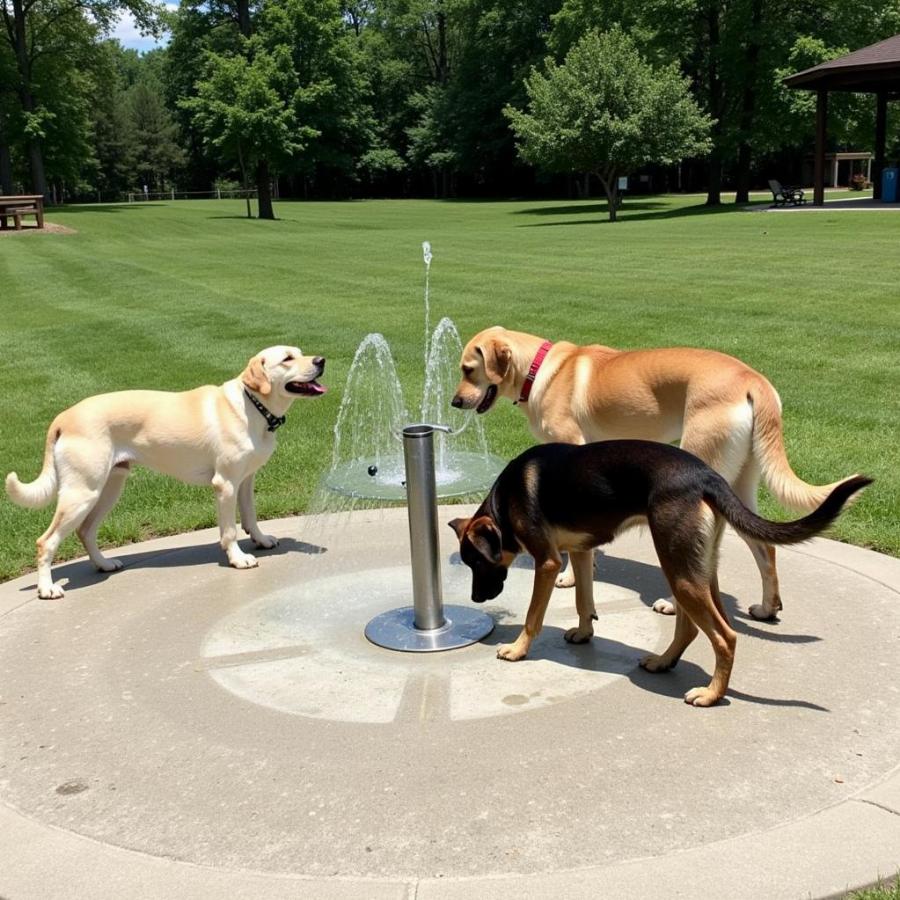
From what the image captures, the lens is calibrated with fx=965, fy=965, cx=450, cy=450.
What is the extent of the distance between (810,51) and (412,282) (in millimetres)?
30772

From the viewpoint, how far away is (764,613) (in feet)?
16.0

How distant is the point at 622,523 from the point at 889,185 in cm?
3863

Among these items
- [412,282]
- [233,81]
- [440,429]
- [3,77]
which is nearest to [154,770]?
[440,429]

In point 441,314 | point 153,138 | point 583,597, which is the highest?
point 153,138

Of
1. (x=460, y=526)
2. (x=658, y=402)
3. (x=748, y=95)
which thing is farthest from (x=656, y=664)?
(x=748, y=95)

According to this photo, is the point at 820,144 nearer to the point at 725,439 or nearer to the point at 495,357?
the point at 495,357

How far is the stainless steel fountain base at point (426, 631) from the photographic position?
188 inches

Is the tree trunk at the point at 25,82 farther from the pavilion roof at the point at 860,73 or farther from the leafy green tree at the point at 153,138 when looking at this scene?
the pavilion roof at the point at 860,73

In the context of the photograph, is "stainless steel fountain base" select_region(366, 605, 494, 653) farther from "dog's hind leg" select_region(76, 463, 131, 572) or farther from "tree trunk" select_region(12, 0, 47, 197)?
"tree trunk" select_region(12, 0, 47, 197)

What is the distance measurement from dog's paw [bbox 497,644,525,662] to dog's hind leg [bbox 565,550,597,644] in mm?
348

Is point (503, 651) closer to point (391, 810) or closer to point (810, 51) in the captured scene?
point (391, 810)

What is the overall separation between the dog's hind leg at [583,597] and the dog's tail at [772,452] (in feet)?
3.11

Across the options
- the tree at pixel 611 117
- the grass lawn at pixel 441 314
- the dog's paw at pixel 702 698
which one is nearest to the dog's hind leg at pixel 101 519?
the grass lawn at pixel 441 314

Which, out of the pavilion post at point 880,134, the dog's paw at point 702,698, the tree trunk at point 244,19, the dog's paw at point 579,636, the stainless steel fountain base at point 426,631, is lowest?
the stainless steel fountain base at point 426,631
